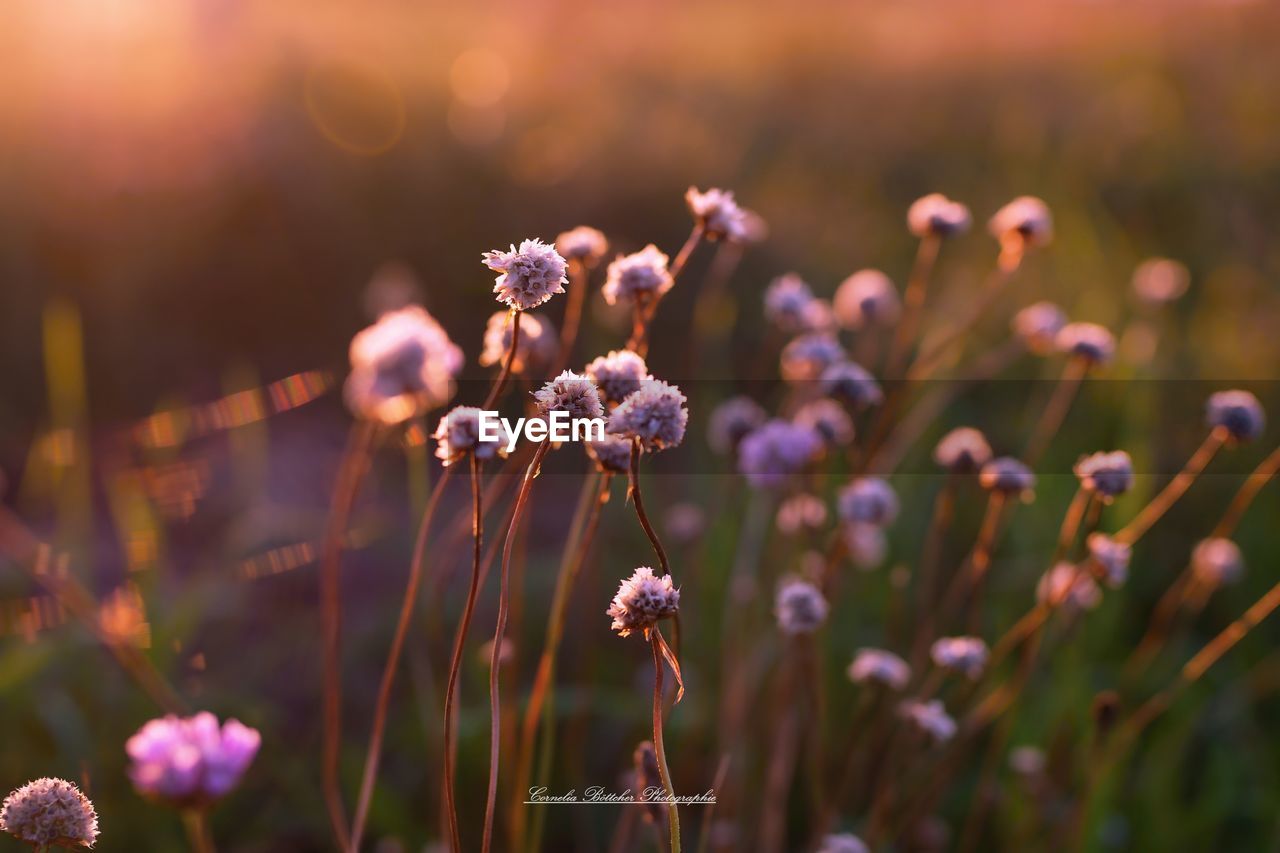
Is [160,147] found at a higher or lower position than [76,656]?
higher

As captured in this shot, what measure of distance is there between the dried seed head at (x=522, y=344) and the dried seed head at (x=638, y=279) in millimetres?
86

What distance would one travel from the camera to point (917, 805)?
1346 millimetres

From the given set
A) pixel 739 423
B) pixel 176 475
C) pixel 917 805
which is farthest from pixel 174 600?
pixel 917 805

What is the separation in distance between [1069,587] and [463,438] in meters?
0.73

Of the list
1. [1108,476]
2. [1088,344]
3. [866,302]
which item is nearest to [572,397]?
[1108,476]

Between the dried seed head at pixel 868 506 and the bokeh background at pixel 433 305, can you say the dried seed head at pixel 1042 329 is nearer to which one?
the dried seed head at pixel 868 506

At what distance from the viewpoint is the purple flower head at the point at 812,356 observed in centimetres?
146

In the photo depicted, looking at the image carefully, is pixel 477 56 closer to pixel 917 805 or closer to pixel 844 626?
pixel 844 626

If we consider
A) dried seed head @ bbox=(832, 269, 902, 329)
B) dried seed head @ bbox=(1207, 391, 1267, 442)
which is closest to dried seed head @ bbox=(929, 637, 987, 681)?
dried seed head @ bbox=(1207, 391, 1267, 442)

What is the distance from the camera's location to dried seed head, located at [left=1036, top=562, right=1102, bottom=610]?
1201 mm

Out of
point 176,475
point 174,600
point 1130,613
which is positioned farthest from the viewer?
point 176,475

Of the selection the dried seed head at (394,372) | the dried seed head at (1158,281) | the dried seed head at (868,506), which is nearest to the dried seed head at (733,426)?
the dried seed head at (868,506)

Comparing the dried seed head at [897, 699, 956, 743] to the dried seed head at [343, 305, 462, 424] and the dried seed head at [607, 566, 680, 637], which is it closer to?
the dried seed head at [607, 566, 680, 637]

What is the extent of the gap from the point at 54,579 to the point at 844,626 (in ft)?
4.84
